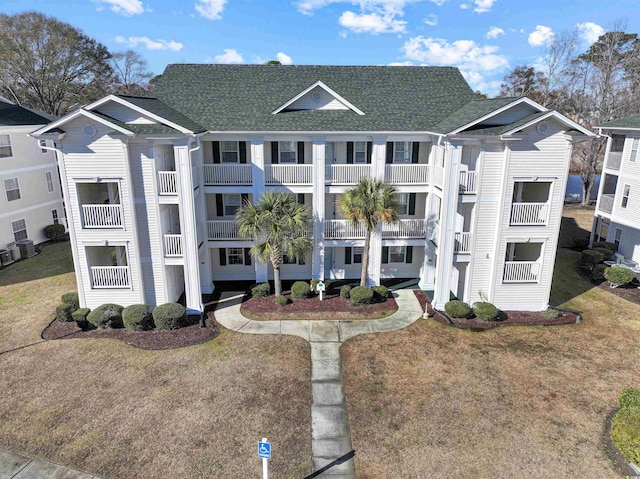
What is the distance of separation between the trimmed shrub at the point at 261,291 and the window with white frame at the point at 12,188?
19808mm

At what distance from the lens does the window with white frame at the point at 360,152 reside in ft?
75.7

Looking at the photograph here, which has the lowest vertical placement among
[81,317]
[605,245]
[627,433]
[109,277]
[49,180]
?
[81,317]

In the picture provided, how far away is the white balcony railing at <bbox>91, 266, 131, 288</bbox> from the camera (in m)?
19.5

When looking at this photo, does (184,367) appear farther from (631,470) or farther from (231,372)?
(631,470)

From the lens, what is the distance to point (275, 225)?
19.9 m

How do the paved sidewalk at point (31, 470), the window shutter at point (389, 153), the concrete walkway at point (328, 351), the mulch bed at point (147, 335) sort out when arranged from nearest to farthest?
the paved sidewalk at point (31, 470)
the concrete walkway at point (328, 351)
the mulch bed at point (147, 335)
the window shutter at point (389, 153)

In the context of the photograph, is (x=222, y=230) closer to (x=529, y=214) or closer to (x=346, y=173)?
(x=346, y=173)

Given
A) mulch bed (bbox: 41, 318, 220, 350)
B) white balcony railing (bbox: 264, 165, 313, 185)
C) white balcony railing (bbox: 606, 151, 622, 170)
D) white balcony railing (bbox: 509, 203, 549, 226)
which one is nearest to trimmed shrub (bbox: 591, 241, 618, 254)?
white balcony railing (bbox: 606, 151, 622, 170)

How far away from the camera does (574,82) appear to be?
147ft

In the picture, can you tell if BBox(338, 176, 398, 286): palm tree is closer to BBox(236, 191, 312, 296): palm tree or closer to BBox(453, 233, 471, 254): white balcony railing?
BBox(236, 191, 312, 296): palm tree

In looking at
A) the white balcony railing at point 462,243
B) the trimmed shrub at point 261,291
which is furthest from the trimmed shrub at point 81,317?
the white balcony railing at point 462,243

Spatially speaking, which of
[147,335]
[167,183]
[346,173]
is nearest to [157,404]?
[147,335]

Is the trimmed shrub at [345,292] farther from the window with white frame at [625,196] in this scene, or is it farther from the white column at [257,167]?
the window with white frame at [625,196]

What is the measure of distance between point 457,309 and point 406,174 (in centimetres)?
766
